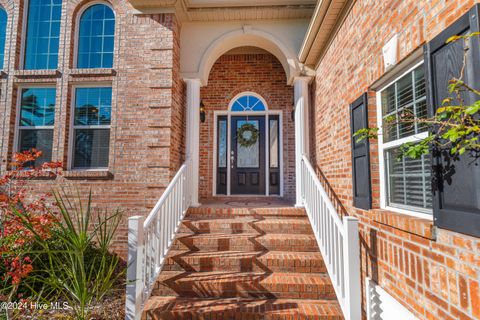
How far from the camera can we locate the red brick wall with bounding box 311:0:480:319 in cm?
151

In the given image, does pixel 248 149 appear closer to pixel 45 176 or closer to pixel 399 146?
pixel 45 176

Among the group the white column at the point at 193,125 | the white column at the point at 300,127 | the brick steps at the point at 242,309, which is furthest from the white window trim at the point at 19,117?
the white column at the point at 300,127

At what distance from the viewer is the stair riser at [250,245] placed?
141 inches

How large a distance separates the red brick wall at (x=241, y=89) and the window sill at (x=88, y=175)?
2248 millimetres

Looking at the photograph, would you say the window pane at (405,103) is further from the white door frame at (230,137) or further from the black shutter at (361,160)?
the white door frame at (230,137)

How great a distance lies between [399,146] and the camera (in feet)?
7.48

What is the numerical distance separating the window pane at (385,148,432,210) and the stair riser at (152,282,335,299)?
4.46 ft

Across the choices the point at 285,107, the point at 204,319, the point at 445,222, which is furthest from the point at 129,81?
the point at 445,222

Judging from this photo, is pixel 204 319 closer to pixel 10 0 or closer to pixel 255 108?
pixel 255 108

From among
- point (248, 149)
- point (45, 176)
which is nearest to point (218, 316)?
point (45, 176)

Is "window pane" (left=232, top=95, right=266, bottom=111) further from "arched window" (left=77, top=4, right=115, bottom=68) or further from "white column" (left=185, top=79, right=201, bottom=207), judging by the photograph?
"arched window" (left=77, top=4, right=115, bottom=68)

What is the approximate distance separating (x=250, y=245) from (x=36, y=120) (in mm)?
4689

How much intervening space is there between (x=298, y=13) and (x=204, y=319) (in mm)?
5041

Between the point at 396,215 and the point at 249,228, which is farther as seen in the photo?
the point at 249,228
